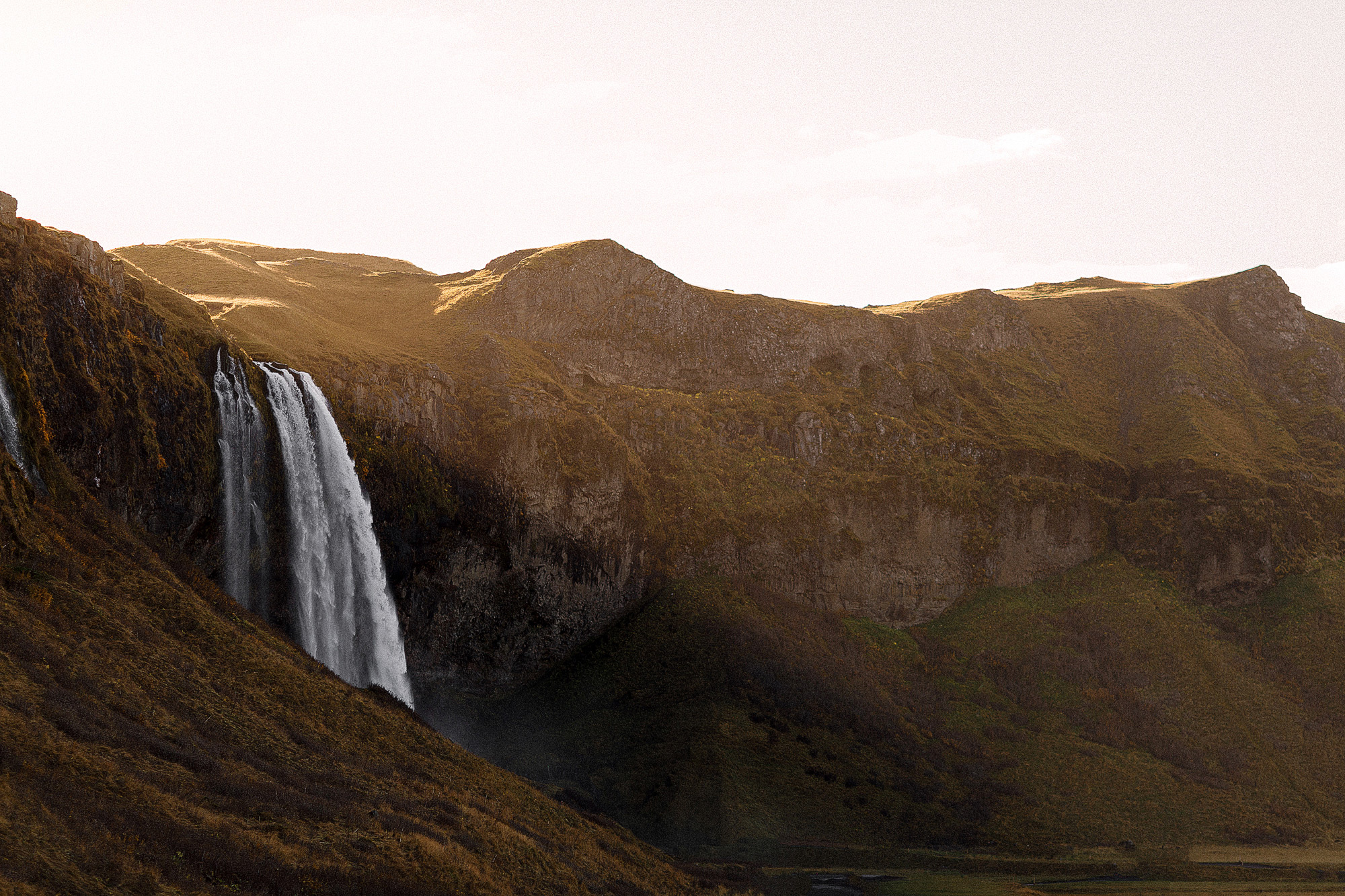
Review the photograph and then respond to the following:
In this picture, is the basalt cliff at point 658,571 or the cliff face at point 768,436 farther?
the cliff face at point 768,436

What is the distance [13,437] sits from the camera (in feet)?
105

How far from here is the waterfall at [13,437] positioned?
3166 cm

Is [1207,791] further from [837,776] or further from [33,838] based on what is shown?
[33,838]

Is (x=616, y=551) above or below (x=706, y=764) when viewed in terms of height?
above

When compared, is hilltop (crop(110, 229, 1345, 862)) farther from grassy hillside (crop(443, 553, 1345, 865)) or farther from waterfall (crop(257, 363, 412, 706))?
waterfall (crop(257, 363, 412, 706))

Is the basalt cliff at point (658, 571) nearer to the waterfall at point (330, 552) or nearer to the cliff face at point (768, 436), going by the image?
the cliff face at point (768, 436)

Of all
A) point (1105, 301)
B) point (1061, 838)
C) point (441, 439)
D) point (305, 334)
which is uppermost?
point (1105, 301)

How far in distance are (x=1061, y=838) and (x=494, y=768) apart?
3657 centimetres

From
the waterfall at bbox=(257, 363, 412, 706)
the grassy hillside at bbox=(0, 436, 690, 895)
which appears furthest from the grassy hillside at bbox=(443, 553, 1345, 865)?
the grassy hillside at bbox=(0, 436, 690, 895)

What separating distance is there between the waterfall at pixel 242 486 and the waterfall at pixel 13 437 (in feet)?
48.3

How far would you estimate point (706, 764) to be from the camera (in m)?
63.8

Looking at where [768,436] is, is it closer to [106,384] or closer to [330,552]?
[330,552]

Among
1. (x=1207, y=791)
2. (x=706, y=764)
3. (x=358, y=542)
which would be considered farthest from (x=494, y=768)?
(x=1207, y=791)

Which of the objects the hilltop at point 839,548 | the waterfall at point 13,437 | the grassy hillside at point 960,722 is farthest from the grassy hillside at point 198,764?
the hilltop at point 839,548
